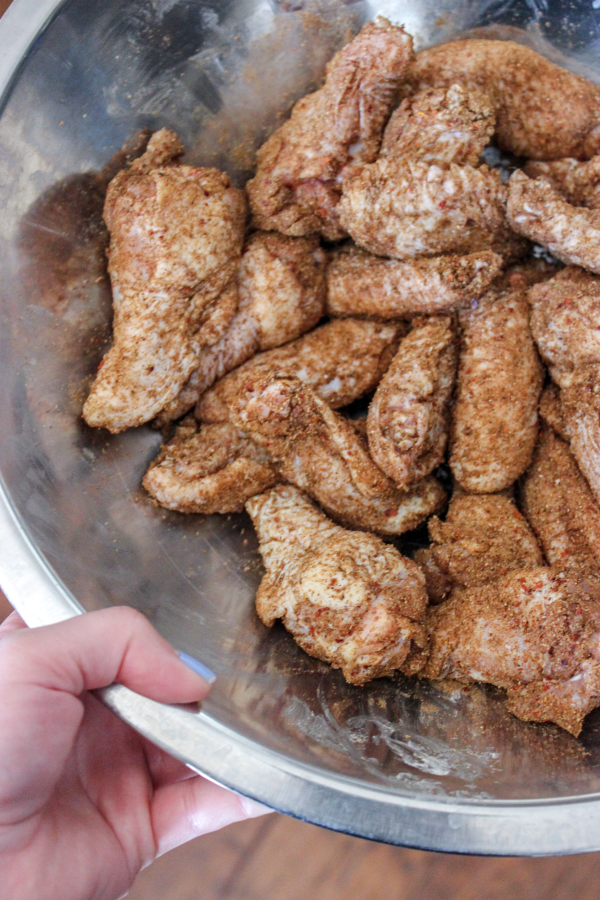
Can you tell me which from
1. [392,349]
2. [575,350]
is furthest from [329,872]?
[575,350]

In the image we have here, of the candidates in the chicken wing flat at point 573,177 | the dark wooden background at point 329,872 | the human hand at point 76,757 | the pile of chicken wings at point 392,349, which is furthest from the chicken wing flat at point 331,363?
the dark wooden background at point 329,872

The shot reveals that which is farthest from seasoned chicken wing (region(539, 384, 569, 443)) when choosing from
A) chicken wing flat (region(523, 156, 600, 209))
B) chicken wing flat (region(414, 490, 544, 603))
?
chicken wing flat (region(523, 156, 600, 209))

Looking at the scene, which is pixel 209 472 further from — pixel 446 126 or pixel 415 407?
pixel 446 126

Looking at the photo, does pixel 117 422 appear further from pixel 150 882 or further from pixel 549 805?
pixel 150 882

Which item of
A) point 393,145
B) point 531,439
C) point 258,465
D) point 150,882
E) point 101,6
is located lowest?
point 150,882

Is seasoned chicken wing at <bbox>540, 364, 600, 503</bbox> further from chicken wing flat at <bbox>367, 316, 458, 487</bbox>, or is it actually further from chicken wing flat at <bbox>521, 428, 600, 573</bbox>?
chicken wing flat at <bbox>367, 316, 458, 487</bbox>

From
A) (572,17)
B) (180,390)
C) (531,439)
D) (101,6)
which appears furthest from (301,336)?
(572,17)
